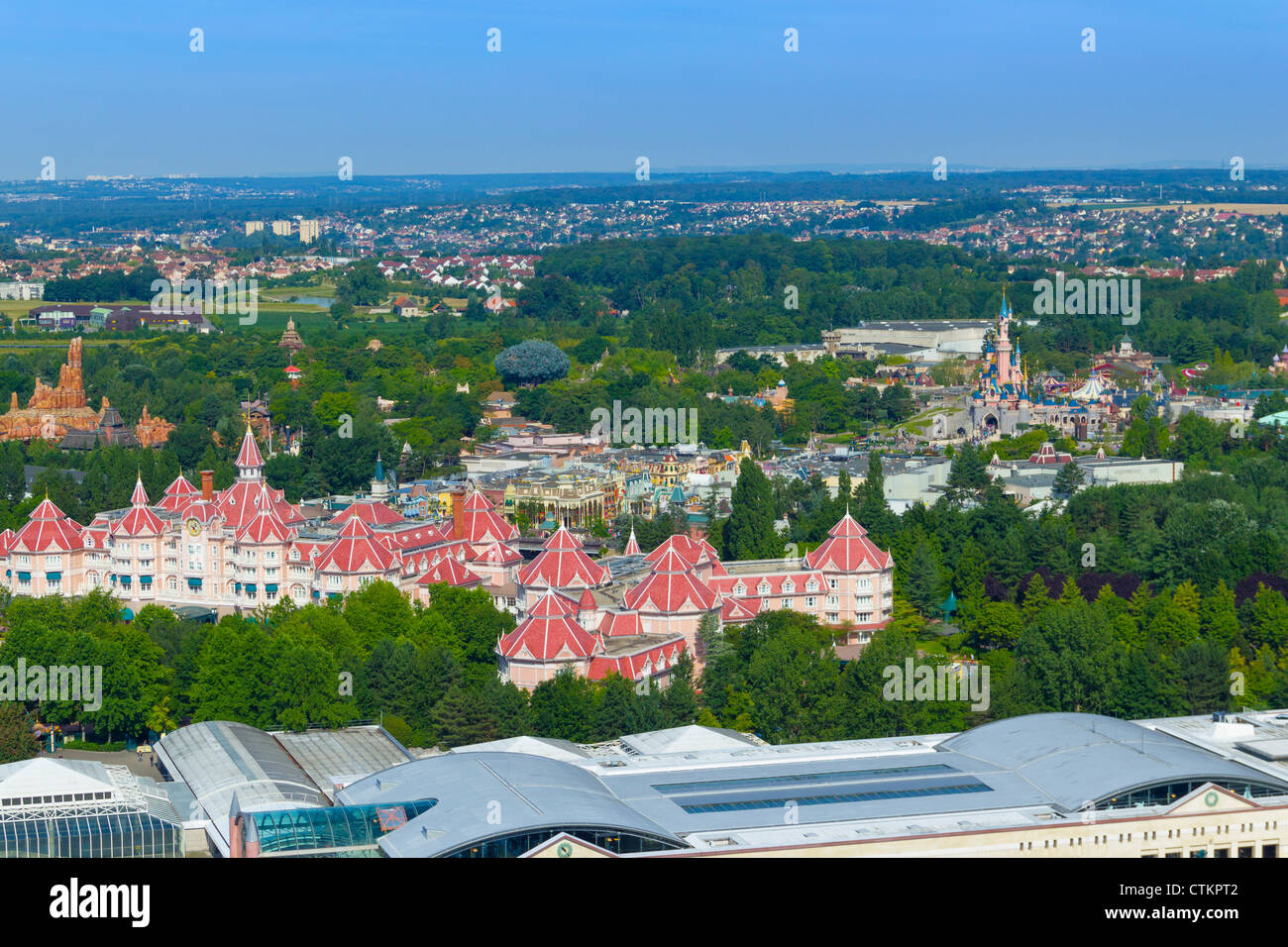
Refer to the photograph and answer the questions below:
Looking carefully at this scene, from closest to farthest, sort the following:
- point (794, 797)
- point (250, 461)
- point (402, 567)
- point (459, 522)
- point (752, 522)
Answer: point (794, 797), point (402, 567), point (250, 461), point (459, 522), point (752, 522)

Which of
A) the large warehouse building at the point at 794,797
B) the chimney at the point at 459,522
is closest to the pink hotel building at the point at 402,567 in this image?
the chimney at the point at 459,522

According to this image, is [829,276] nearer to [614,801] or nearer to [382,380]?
[382,380]

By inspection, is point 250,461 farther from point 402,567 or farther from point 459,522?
point 459,522

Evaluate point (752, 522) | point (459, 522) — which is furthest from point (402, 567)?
point (752, 522)

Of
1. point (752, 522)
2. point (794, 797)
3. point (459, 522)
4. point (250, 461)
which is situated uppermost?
point (250, 461)

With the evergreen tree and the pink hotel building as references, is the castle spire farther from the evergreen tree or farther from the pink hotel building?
the evergreen tree

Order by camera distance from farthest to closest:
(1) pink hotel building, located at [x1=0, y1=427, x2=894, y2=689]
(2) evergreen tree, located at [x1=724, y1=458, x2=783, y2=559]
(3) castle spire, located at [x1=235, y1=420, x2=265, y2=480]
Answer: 1. (2) evergreen tree, located at [x1=724, y1=458, x2=783, y2=559]
2. (3) castle spire, located at [x1=235, y1=420, x2=265, y2=480]
3. (1) pink hotel building, located at [x1=0, y1=427, x2=894, y2=689]

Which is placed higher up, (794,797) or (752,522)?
(752,522)

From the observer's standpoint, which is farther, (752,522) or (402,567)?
(752,522)

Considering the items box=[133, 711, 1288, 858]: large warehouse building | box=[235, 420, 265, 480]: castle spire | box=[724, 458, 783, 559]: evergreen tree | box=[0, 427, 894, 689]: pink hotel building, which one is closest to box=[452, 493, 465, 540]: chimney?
box=[0, 427, 894, 689]: pink hotel building

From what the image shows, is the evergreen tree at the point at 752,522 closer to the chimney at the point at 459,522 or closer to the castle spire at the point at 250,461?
the chimney at the point at 459,522
